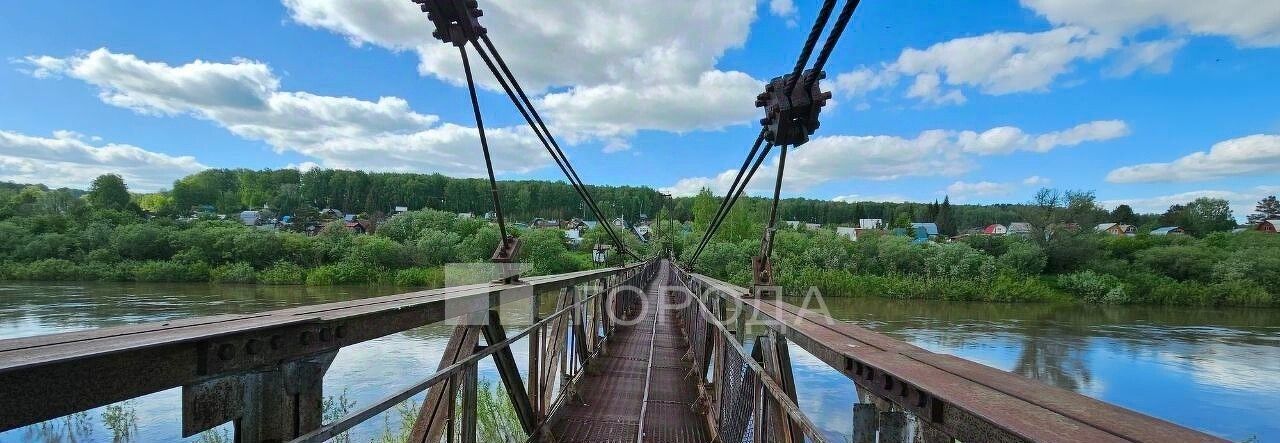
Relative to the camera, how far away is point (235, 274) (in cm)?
3181

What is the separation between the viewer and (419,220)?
42656 millimetres

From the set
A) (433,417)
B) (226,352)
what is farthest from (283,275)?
(226,352)

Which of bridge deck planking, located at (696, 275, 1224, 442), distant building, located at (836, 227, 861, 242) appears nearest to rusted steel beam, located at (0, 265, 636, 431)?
bridge deck planking, located at (696, 275, 1224, 442)

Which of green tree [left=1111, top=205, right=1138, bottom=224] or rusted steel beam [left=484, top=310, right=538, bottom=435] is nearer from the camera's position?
rusted steel beam [left=484, top=310, right=538, bottom=435]

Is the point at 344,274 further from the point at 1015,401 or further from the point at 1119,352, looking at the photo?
the point at 1015,401

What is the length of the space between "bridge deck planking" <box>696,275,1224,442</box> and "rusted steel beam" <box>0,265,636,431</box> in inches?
57.2

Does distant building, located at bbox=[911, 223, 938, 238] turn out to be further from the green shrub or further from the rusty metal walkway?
the green shrub

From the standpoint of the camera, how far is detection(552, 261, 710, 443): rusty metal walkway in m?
3.59

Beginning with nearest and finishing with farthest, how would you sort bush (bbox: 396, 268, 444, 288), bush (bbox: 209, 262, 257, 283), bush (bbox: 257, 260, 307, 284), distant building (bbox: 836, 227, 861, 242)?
bush (bbox: 209, 262, 257, 283) < bush (bbox: 257, 260, 307, 284) < bush (bbox: 396, 268, 444, 288) < distant building (bbox: 836, 227, 861, 242)

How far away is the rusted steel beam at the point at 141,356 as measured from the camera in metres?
0.92

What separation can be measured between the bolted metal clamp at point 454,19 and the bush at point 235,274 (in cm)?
3658

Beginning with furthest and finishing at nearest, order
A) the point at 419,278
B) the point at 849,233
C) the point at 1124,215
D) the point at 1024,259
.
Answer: the point at 1124,215, the point at 849,233, the point at 1024,259, the point at 419,278

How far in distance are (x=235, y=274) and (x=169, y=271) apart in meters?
3.41

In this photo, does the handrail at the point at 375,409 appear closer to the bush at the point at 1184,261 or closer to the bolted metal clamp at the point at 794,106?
the bolted metal clamp at the point at 794,106
